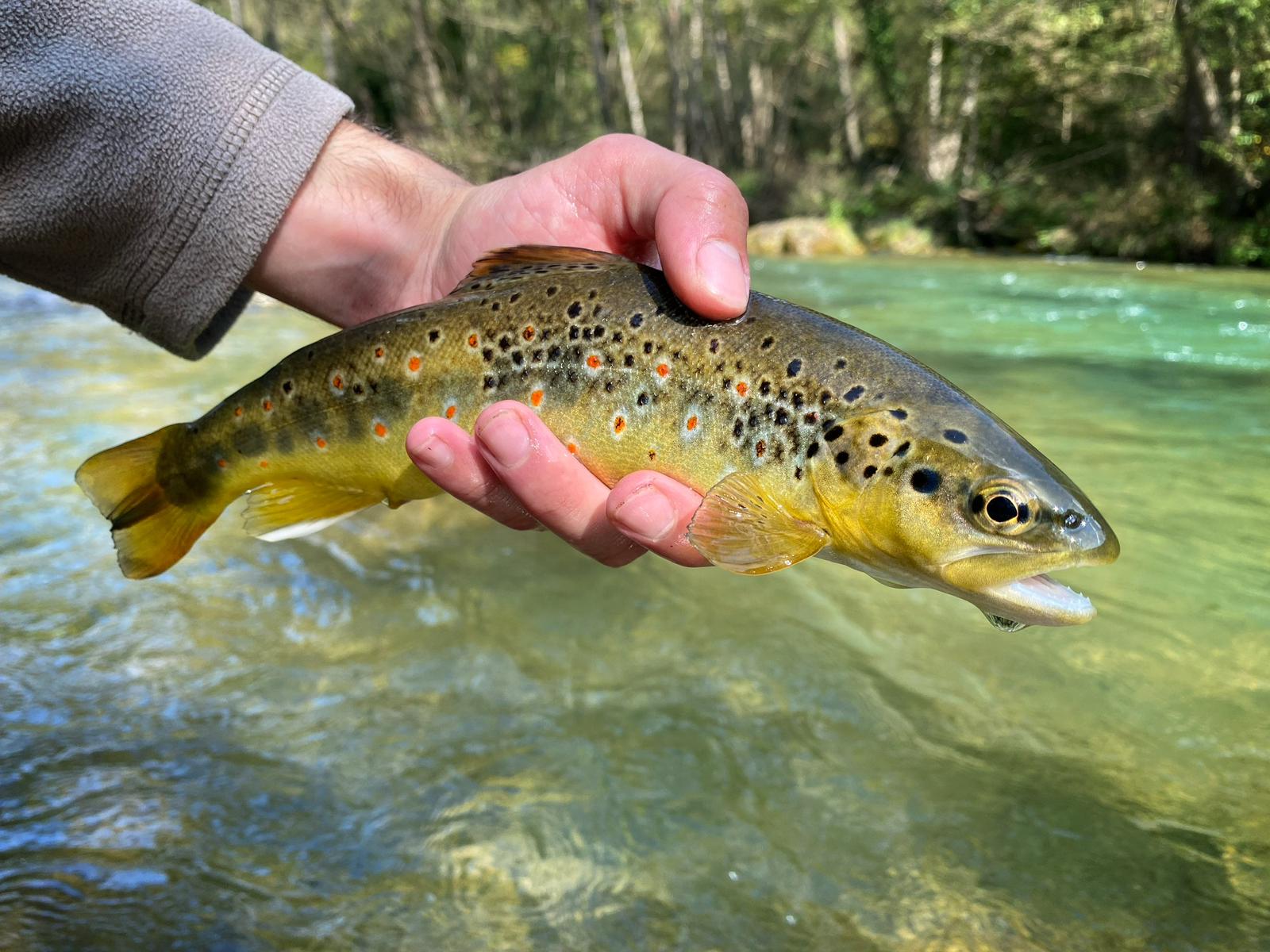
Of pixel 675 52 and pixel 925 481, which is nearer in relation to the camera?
pixel 925 481

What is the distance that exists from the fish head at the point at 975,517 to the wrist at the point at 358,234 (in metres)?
2.08

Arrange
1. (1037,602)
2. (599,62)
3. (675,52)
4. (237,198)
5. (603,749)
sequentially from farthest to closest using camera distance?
1. (675,52)
2. (599,62)
3. (603,749)
4. (237,198)
5. (1037,602)

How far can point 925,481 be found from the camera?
221 centimetres

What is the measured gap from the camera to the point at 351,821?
3518 millimetres

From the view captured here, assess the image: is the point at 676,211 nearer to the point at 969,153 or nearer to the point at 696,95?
the point at 969,153

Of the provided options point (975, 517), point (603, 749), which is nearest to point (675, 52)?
point (603, 749)

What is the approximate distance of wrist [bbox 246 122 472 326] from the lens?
351cm

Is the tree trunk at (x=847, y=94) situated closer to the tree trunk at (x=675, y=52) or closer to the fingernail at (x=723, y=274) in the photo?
the tree trunk at (x=675, y=52)

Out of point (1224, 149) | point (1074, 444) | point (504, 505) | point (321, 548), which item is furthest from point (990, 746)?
point (1224, 149)

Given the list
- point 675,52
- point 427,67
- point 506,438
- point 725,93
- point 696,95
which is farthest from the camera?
point 725,93

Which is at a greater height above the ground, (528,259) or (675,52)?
(675,52)

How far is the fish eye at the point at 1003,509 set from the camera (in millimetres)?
2104

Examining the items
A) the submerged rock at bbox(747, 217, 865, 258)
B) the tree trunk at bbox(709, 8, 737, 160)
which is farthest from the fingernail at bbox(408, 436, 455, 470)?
the tree trunk at bbox(709, 8, 737, 160)

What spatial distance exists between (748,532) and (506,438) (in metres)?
0.72
